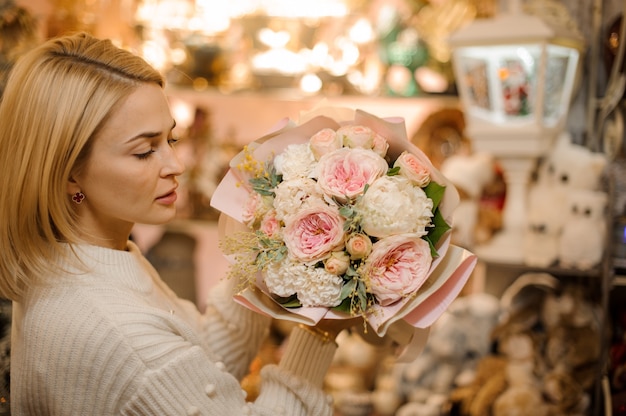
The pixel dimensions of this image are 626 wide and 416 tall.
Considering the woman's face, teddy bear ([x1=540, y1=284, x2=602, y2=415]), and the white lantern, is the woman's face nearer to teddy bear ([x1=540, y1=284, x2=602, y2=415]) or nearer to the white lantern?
the white lantern

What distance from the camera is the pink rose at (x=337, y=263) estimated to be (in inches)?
51.2

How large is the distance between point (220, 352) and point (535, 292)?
140 centimetres

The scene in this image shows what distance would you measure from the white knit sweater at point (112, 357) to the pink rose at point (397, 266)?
306 millimetres

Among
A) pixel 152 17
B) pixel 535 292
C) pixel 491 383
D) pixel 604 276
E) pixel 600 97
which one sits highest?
pixel 152 17

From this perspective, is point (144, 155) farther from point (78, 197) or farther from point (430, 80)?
point (430, 80)

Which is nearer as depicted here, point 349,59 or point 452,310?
point 452,310

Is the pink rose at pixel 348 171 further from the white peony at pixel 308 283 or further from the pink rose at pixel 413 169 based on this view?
the white peony at pixel 308 283

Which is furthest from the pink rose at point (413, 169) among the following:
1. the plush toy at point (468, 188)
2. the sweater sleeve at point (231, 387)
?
the plush toy at point (468, 188)

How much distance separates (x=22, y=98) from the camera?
4.26ft

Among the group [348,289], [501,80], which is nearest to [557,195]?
[501,80]

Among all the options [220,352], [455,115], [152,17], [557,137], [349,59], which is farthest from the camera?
[152,17]

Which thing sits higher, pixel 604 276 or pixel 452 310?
pixel 604 276

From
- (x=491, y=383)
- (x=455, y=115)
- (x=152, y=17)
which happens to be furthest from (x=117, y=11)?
(x=491, y=383)

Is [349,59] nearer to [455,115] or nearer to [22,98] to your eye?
[455,115]
